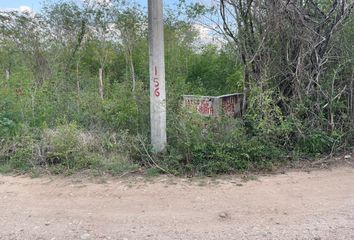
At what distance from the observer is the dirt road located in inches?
133

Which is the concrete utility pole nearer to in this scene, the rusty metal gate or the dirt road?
the rusty metal gate

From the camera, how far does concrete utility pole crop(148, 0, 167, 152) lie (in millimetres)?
5254

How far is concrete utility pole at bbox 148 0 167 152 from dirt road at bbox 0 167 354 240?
81 cm

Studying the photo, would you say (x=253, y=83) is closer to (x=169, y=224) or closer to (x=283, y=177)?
(x=283, y=177)

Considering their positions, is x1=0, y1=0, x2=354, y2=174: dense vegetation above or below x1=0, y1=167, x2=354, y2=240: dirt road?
above

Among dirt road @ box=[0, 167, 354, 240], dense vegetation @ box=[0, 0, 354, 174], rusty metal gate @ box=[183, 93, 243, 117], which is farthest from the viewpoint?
rusty metal gate @ box=[183, 93, 243, 117]

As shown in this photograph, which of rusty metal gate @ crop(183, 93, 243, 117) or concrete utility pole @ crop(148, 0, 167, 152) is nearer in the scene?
concrete utility pole @ crop(148, 0, 167, 152)

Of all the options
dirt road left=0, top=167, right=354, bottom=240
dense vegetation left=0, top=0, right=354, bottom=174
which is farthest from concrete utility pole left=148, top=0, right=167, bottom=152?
dirt road left=0, top=167, right=354, bottom=240

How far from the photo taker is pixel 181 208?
3893 millimetres

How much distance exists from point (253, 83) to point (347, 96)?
1581 mm

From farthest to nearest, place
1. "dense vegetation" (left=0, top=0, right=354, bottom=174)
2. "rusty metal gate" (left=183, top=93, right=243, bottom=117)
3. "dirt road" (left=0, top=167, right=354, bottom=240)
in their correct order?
1. "rusty metal gate" (left=183, top=93, right=243, bottom=117)
2. "dense vegetation" (left=0, top=0, right=354, bottom=174)
3. "dirt road" (left=0, top=167, right=354, bottom=240)

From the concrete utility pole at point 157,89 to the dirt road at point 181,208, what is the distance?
0.81 meters

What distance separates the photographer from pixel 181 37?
9797 mm

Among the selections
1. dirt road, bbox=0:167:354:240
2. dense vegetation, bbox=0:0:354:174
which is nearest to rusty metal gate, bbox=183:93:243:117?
dense vegetation, bbox=0:0:354:174
